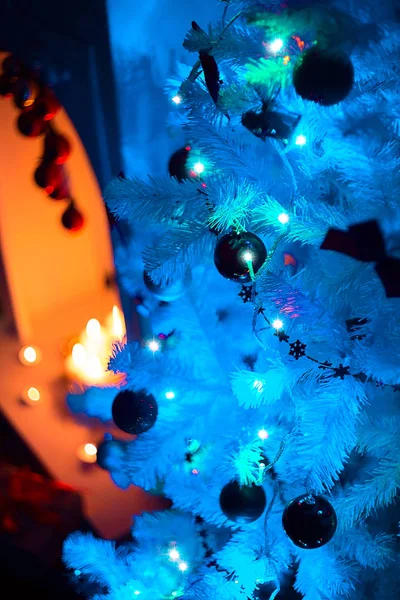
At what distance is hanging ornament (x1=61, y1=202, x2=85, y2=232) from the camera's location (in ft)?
5.09

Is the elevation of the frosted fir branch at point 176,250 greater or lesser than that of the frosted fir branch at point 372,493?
greater

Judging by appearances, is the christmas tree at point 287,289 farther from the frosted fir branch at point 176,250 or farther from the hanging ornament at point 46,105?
the hanging ornament at point 46,105

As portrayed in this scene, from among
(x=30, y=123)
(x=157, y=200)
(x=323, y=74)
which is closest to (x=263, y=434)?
(x=157, y=200)

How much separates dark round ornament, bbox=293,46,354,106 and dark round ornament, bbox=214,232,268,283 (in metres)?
0.23

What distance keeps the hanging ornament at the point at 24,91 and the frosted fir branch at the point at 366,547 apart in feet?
4.96

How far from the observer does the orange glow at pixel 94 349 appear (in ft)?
5.02

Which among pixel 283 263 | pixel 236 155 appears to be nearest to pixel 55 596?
pixel 283 263

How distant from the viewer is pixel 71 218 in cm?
155

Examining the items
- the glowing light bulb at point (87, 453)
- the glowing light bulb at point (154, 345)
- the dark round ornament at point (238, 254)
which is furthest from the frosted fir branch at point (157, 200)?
the glowing light bulb at point (87, 453)

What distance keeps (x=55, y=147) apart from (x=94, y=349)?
0.70 metres

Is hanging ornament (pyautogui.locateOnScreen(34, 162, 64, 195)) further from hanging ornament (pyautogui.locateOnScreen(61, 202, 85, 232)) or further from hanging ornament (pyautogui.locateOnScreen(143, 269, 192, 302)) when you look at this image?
hanging ornament (pyautogui.locateOnScreen(143, 269, 192, 302))

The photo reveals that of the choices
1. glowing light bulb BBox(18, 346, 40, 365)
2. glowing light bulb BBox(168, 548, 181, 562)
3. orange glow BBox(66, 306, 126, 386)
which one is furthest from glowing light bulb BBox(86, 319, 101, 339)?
glowing light bulb BBox(168, 548, 181, 562)

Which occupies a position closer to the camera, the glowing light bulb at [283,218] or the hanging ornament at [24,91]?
the glowing light bulb at [283,218]

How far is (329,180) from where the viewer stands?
0.79 metres
